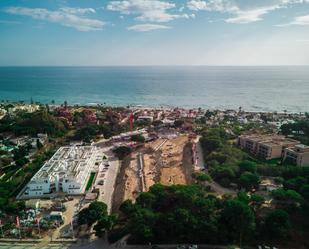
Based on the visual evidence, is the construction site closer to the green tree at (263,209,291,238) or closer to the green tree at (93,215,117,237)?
the green tree at (93,215,117,237)

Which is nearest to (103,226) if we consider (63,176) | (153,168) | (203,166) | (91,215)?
(91,215)

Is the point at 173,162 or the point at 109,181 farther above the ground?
the point at 173,162

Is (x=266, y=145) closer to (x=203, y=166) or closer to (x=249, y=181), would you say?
(x=203, y=166)

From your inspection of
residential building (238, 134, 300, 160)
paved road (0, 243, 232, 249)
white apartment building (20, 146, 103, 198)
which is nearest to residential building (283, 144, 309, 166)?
residential building (238, 134, 300, 160)

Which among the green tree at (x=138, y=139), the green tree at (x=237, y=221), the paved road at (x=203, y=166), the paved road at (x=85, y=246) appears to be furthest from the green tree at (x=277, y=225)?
the green tree at (x=138, y=139)

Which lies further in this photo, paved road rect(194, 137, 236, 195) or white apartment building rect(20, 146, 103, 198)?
paved road rect(194, 137, 236, 195)

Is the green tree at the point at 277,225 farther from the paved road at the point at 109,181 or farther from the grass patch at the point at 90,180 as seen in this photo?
the grass patch at the point at 90,180
